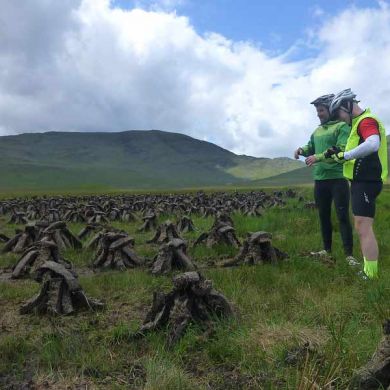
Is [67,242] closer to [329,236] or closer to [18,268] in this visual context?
[18,268]

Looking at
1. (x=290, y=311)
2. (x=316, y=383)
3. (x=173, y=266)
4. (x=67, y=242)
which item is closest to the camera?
(x=316, y=383)

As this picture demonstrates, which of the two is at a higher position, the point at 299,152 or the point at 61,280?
the point at 299,152

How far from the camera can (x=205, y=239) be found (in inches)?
478

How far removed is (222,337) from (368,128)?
172 inches

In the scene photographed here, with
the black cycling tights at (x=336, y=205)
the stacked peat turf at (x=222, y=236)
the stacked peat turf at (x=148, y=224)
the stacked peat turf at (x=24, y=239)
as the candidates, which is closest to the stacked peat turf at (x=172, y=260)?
the stacked peat turf at (x=222, y=236)

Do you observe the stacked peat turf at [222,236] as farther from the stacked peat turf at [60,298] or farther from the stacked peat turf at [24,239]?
the stacked peat turf at [60,298]

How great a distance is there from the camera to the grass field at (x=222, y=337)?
165 inches

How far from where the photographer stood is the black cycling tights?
954 centimetres

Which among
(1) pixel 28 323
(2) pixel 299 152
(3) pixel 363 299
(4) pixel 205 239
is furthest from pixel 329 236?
(1) pixel 28 323

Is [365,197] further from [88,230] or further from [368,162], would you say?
[88,230]

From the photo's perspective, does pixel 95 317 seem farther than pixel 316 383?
Yes

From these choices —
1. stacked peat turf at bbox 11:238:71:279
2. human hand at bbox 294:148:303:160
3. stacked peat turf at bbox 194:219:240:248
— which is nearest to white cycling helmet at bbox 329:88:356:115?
human hand at bbox 294:148:303:160

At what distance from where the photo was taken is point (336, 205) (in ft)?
31.8

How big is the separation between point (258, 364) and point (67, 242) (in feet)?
28.3
